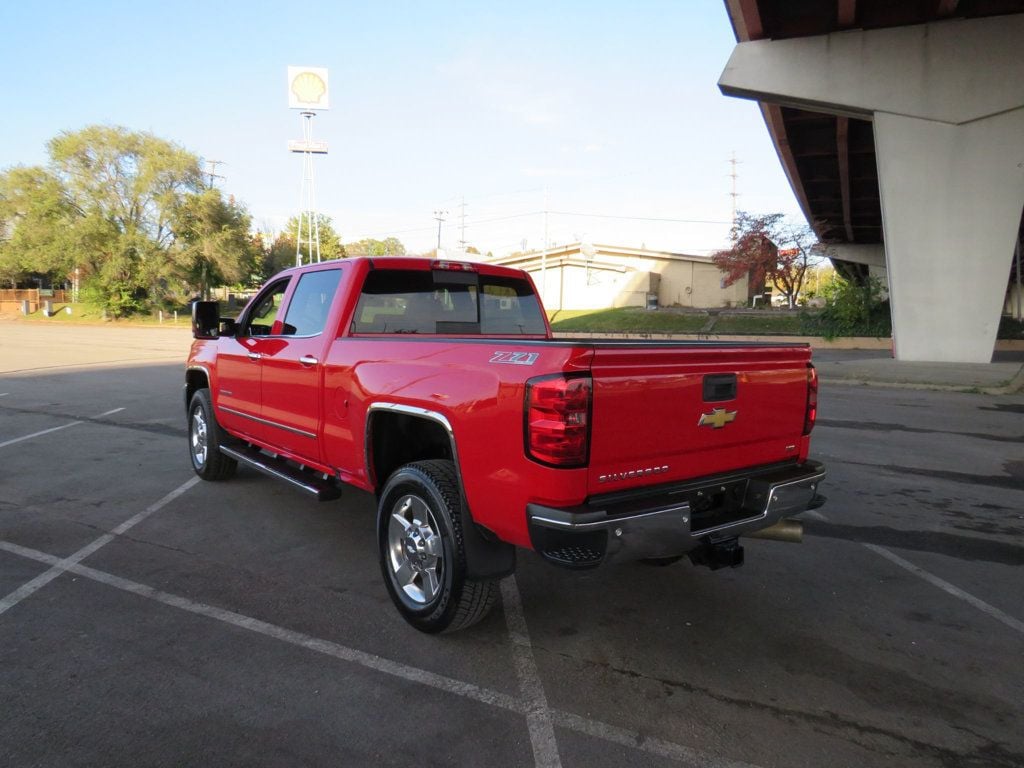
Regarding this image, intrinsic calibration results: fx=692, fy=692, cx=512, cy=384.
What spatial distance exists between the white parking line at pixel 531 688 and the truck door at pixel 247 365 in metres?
2.65

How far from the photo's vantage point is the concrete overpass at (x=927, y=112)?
16.2m

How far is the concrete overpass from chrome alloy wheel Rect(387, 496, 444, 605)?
1523 centimetres

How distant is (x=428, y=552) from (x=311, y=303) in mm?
2281

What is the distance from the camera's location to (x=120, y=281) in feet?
159

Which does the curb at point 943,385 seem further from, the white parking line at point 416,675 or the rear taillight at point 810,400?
the white parking line at point 416,675

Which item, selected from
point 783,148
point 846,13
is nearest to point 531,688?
point 846,13

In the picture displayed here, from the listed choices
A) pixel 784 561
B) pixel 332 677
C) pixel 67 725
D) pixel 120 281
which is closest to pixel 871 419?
pixel 784 561

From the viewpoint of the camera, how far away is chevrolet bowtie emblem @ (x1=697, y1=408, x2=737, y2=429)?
10.9 ft

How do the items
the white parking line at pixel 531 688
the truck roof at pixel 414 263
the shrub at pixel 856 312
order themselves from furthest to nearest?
the shrub at pixel 856 312, the truck roof at pixel 414 263, the white parking line at pixel 531 688

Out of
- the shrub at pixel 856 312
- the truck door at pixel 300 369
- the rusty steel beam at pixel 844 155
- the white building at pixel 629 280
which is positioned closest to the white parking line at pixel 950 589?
the truck door at pixel 300 369

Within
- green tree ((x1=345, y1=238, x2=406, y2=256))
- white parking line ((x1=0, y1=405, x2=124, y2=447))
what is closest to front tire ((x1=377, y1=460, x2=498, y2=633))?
white parking line ((x1=0, y1=405, x2=124, y2=447))

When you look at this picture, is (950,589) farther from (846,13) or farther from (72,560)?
(846,13)

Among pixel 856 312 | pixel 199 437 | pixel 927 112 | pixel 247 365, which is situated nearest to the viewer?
pixel 247 365

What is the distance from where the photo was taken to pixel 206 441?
6570 mm
